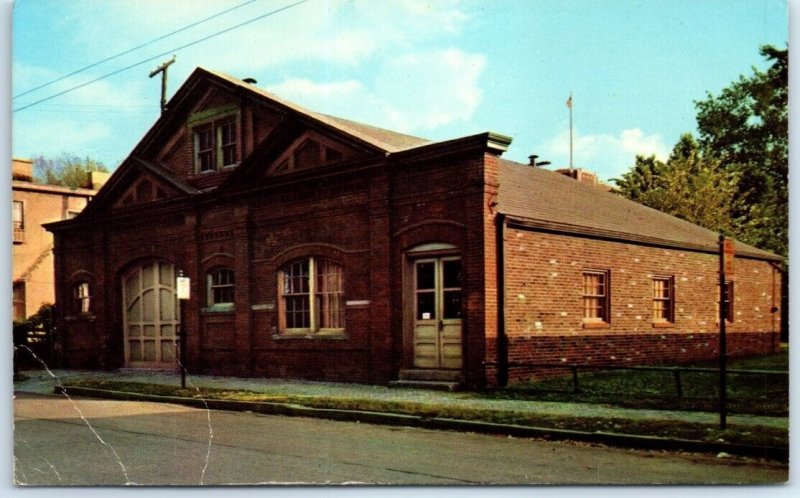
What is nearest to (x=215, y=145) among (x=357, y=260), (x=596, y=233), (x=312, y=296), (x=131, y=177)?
(x=131, y=177)

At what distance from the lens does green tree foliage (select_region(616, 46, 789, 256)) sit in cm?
888

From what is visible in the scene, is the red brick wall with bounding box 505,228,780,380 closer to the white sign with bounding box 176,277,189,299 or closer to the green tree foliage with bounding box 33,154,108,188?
the white sign with bounding box 176,277,189,299

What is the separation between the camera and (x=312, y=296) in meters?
16.1

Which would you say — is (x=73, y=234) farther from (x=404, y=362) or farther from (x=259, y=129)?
(x=404, y=362)

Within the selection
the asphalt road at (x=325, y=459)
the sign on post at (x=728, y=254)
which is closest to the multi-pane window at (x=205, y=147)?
the asphalt road at (x=325, y=459)

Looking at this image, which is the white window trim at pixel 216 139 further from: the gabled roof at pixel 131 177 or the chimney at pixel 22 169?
the chimney at pixel 22 169

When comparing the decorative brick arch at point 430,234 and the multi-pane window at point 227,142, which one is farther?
the multi-pane window at point 227,142

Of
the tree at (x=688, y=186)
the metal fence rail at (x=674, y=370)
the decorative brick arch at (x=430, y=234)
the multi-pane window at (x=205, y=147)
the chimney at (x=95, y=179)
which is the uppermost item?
the multi-pane window at (x=205, y=147)

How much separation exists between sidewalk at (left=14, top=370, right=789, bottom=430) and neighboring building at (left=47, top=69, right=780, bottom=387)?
64 cm

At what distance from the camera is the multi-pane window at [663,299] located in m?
15.0

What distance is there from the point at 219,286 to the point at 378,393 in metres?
5.95

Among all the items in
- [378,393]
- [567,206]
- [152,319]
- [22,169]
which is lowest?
[378,393]

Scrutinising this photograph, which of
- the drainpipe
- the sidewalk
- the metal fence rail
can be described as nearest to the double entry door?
the drainpipe

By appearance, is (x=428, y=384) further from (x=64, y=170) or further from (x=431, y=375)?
(x=64, y=170)
